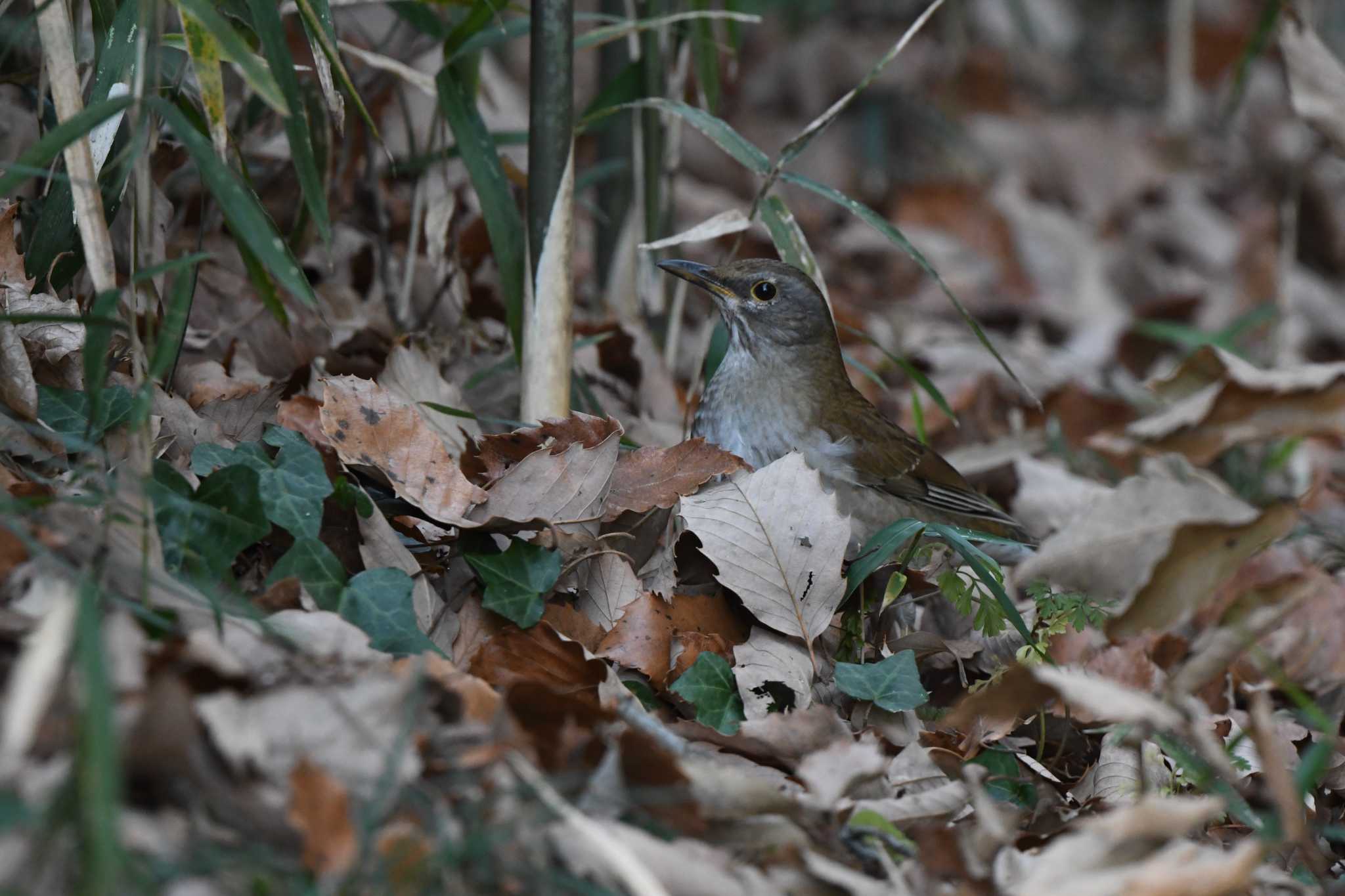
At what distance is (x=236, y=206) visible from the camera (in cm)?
258

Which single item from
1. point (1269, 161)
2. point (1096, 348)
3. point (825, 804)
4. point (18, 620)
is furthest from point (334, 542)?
point (1269, 161)

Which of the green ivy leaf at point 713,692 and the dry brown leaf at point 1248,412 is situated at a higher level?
the dry brown leaf at point 1248,412

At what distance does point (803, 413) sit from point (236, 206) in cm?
248

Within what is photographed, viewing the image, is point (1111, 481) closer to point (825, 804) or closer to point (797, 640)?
point (797, 640)

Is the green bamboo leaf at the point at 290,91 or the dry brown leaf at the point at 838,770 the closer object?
the dry brown leaf at the point at 838,770

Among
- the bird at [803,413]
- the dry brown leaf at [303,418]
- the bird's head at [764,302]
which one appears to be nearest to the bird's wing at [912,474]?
the bird at [803,413]

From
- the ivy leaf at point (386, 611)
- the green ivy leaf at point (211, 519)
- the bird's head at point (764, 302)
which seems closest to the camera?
the green ivy leaf at point (211, 519)

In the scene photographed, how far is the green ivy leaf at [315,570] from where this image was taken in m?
2.84

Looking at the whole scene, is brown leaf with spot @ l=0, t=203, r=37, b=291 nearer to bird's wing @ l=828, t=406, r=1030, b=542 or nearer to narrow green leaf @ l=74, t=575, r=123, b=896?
narrow green leaf @ l=74, t=575, r=123, b=896

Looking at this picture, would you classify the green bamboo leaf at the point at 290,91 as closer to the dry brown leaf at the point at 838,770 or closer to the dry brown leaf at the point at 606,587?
the dry brown leaf at the point at 606,587

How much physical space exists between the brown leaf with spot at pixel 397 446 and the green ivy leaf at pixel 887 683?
949 millimetres

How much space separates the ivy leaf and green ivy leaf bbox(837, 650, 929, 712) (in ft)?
3.10

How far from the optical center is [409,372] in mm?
3934

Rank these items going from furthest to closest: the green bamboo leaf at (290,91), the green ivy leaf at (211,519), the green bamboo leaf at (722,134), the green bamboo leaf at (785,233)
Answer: the green bamboo leaf at (785,233)
the green bamboo leaf at (722,134)
the green bamboo leaf at (290,91)
the green ivy leaf at (211,519)
